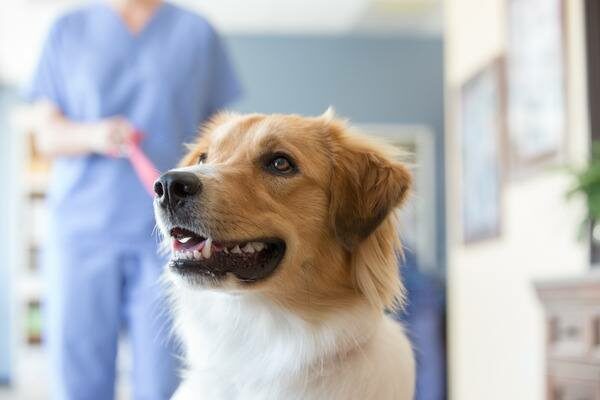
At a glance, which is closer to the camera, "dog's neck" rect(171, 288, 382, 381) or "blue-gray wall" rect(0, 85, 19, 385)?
"dog's neck" rect(171, 288, 382, 381)

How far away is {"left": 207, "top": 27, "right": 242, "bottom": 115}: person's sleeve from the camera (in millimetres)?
2684

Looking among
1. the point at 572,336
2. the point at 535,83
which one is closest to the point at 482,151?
the point at 535,83

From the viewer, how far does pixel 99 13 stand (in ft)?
8.62

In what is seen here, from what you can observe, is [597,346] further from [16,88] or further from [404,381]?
[16,88]

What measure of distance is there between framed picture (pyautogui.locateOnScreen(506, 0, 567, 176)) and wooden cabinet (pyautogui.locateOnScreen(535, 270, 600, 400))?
94cm

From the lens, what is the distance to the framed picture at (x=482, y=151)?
4.21 metres

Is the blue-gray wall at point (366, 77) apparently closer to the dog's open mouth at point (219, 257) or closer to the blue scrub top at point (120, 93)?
the blue scrub top at point (120, 93)

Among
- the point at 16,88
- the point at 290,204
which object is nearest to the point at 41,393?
the point at 16,88

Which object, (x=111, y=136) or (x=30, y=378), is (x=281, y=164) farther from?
(x=30, y=378)

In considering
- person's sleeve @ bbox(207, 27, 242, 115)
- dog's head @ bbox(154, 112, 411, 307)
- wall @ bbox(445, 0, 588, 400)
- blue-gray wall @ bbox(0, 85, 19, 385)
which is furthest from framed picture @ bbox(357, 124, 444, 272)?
dog's head @ bbox(154, 112, 411, 307)

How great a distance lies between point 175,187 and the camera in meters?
1.63

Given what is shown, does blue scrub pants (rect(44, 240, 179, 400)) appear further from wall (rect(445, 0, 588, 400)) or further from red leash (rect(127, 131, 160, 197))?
wall (rect(445, 0, 588, 400))

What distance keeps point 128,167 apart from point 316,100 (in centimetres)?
575

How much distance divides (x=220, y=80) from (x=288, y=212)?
1.02 meters
